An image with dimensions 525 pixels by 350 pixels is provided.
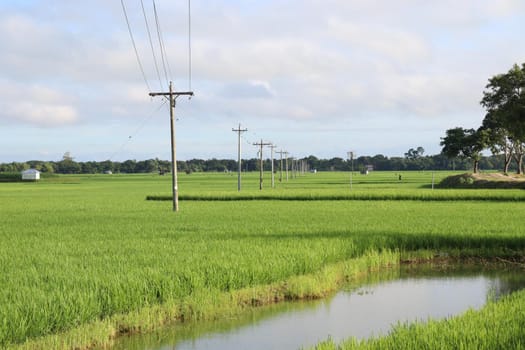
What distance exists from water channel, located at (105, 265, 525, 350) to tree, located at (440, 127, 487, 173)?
63.5 meters

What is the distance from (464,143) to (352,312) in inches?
2759

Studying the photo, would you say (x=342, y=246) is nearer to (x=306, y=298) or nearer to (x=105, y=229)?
(x=306, y=298)

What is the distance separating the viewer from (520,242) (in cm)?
1923

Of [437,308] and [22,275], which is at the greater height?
[22,275]

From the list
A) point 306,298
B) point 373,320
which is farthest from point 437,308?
point 306,298

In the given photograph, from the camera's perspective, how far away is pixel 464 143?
77688 mm

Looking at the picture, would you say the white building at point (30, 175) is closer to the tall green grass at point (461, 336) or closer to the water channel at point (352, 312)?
the water channel at point (352, 312)

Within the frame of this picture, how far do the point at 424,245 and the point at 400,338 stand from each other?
12087 mm

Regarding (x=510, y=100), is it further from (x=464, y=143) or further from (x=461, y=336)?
(x=461, y=336)

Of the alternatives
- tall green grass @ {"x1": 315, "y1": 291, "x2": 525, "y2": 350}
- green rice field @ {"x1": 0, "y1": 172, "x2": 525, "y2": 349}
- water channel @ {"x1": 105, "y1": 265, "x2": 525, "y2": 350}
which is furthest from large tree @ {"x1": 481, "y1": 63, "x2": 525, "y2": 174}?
tall green grass @ {"x1": 315, "y1": 291, "x2": 525, "y2": 350}

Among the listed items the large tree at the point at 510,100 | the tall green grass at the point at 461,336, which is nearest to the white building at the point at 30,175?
the large tree at the point at 510,100

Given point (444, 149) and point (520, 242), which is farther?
point (444, 149)

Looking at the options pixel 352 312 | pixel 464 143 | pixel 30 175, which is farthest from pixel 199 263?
pixel 30 175

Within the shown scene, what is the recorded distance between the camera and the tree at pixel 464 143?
3009 inches
